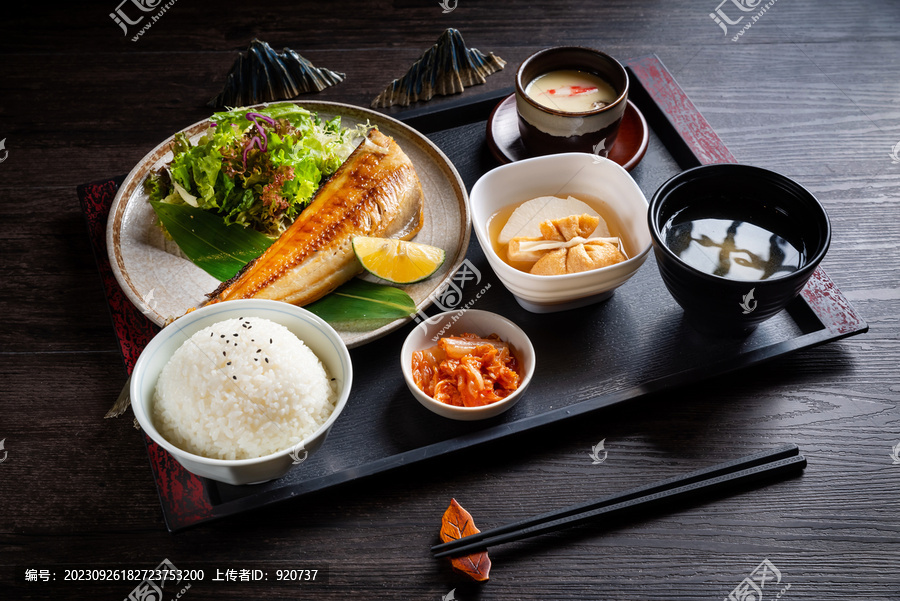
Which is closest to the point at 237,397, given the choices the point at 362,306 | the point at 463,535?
the point at 362,306

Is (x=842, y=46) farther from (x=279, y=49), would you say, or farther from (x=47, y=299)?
(x=47, y=299)

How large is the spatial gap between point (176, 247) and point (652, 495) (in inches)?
66.0

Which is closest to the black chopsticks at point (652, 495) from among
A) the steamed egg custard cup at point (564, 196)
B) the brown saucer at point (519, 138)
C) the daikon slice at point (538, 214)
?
the steamed egg custard cup at point (564, 196)

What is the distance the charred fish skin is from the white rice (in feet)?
1.15

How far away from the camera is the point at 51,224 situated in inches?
100

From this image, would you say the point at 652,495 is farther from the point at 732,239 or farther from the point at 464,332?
the point at 732,239

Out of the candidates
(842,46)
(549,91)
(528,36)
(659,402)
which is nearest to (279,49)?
(528,36)

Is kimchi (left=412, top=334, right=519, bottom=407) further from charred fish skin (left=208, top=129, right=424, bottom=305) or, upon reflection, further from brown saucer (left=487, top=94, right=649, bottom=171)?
brown saucer (left=487, top=94, right=649, bottom=171)

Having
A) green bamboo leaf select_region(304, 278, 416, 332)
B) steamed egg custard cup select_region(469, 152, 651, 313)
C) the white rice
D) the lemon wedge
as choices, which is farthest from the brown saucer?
the white rice

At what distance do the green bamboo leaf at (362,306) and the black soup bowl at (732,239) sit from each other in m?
0.79

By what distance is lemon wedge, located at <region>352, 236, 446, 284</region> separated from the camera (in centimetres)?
219

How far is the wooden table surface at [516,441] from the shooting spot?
1760mm

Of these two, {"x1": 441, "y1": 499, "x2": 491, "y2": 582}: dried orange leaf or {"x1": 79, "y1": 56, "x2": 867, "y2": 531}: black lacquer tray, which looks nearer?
{"x1": 441, "y1": 499, "x2": 491, "y2": 582}: dried orange leaf

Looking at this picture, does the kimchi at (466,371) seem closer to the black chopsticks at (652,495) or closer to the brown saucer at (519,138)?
the black chopsticks at (652,495)
